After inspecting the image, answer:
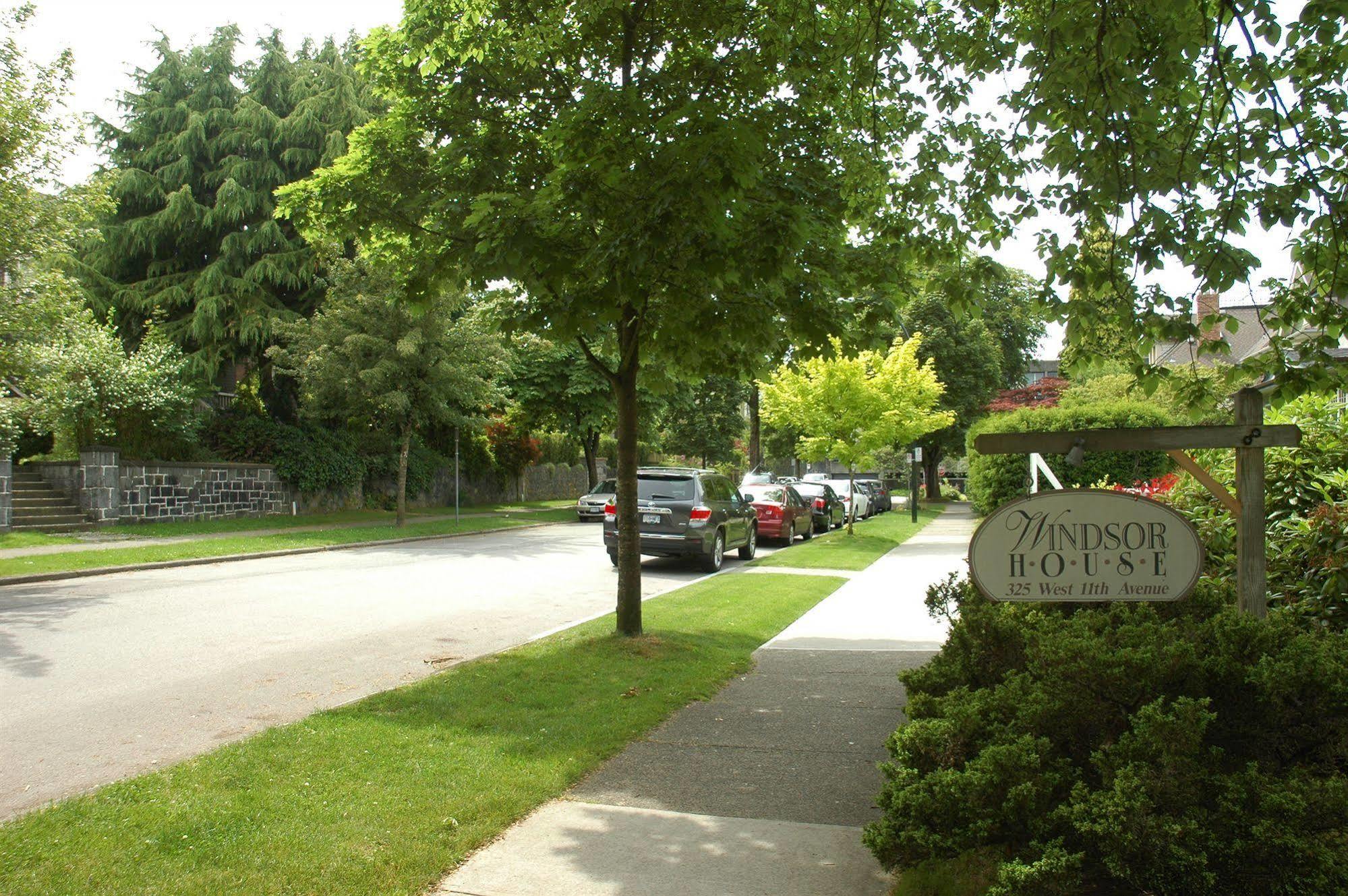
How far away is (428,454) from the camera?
34.4 metres

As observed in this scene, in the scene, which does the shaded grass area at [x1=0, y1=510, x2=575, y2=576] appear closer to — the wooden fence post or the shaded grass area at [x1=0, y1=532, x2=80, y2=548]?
the shaded grass area at [x1=0, y1=532, x2=80, y2=548]

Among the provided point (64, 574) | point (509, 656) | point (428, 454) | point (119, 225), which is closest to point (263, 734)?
point (509, 656)

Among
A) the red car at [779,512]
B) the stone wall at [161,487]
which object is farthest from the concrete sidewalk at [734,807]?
the stone wall at [161,487]

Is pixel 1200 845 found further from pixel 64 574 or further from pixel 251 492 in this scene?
pixel 251 492

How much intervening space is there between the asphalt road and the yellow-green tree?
975 cm

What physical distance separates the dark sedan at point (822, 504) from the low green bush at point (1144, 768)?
72.8 ft

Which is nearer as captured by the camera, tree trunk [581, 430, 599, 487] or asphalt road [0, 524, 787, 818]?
asphalt road [0, 524, 787, 818]

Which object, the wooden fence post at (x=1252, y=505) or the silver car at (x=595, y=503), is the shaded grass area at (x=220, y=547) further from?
the wooden fence post at (x=1252, y=505)

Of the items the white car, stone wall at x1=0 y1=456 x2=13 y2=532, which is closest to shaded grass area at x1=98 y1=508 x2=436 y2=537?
stone wall at x1=0 y1=456 x2=13 y2=532

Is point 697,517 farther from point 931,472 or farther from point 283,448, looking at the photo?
point 931,472

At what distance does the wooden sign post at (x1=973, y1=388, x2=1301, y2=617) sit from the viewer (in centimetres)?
430

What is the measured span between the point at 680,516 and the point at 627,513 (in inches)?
313

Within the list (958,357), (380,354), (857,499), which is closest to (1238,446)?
(380,354)

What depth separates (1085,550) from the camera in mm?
4418
